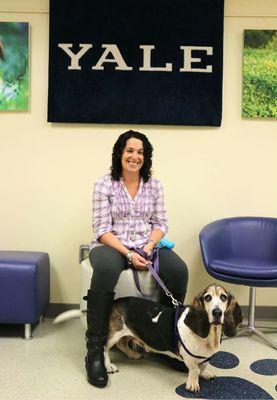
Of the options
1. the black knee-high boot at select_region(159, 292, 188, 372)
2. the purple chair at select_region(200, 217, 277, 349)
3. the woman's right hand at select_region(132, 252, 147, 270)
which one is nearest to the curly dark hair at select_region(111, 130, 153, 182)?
the woman's right hand at select_region(132, 252, 147, 270)

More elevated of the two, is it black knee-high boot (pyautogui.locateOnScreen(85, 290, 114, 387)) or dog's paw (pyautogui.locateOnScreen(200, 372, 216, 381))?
black knee-high boot (pyautogui.locateOnScreen(85, 290, 114, 387))

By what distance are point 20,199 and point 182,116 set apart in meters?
1.40

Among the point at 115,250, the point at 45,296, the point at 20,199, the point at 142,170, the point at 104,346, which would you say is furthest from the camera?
the point at 20,199

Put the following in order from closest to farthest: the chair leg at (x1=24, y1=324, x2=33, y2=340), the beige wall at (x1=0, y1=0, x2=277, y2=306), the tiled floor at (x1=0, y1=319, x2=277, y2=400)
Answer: the tiled floor at (x1=0, y1=319, x2=277, y2=400)
the chair leg at (x1=24, y1=324, x2=33, y2=340)
the beige wall at (x1=0, y1=0, x2=277, y2=306)

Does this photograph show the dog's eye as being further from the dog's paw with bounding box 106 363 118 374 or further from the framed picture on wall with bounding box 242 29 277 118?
the framed picture on wall with bounding box 242 29 277 118

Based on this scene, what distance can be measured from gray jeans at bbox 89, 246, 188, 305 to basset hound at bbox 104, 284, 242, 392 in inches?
6.3

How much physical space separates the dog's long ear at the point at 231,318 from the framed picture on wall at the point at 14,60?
2.14 m

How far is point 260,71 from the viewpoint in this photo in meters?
3.18

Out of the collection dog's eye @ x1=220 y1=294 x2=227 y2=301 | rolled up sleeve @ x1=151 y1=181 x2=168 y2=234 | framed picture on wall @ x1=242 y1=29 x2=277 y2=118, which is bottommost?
dog's eye @ x1=220 y1=294 x2=227 y2=301

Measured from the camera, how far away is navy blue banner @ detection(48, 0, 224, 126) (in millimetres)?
3141

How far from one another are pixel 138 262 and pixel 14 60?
6.04ft

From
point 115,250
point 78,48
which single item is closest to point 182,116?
point 78,48

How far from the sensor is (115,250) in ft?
8.22

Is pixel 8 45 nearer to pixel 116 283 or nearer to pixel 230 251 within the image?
pixel 116 283
